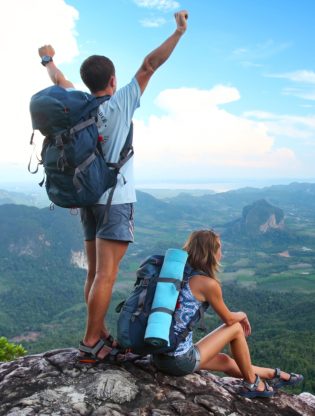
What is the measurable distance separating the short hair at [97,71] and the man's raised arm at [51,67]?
0.51 m

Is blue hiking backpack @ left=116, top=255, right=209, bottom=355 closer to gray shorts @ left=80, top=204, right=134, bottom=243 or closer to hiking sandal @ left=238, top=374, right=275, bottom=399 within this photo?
gray shorts @ left=80, top=204, right=134, bottom=243

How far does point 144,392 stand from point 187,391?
0.44 meters

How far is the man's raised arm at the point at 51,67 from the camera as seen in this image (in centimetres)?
402

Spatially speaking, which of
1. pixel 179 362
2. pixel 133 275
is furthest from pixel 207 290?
pixel 133 275

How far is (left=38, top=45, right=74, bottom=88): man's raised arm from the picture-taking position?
13.2ft

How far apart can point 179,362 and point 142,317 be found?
1.80 feet

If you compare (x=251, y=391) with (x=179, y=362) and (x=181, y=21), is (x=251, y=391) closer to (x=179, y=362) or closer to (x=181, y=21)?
(x=179, y=362)

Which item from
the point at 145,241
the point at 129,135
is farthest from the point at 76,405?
the point at 145,241

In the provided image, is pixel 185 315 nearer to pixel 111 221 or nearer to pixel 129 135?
pixel 111 221

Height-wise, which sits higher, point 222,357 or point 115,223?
point 115,223

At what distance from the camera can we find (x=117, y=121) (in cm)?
348

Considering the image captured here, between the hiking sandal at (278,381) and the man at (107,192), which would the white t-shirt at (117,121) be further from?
the hiking sandal at (278,381)

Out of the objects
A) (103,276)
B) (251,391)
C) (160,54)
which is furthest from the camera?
(251,391)

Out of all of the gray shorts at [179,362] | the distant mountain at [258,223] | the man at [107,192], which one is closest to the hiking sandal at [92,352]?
the man at [107,192]
